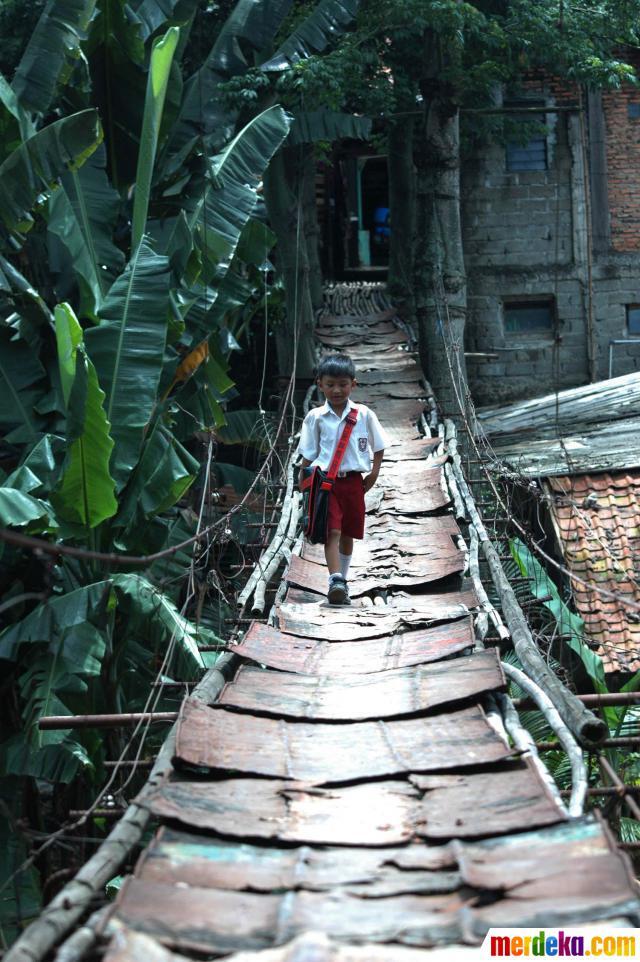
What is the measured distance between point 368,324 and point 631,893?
10.4m

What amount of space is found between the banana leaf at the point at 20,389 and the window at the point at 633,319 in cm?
773

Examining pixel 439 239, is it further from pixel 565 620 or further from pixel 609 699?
pixel 609 699

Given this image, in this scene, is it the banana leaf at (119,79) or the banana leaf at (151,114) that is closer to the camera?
the banana leaf at (151,114)

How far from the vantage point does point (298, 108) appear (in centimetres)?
906

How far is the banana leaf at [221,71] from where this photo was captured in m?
7.99

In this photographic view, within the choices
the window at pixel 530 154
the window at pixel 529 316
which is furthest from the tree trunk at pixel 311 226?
the window at pixel 530 154

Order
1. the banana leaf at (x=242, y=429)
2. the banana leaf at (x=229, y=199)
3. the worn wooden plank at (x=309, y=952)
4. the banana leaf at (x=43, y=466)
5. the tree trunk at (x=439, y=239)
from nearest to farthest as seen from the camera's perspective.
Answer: the worn wooden plank at (x=309, y=952) → the banana leaf at (x=43, y=466) → the banana leaf at (x=229, y=199) → the banana leaf at (x=242, y=429) → the tree trunk at (x=439, y=239)

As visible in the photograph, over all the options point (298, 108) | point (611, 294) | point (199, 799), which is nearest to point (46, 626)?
point (199, 799)

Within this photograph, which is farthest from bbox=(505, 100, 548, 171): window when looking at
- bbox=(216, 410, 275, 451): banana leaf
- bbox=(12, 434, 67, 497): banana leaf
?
bbox=(12, 434, 67, 497): banana leaf

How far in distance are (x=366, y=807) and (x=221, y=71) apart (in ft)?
22.8

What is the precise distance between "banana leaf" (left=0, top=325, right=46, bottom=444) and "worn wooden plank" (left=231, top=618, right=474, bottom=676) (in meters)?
3.02

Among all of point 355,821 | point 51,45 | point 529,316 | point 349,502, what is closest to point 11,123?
point 51,45

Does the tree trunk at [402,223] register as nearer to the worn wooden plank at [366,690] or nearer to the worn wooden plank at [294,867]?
the worn wooden plank at [366,690]

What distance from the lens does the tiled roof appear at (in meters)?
6.92
